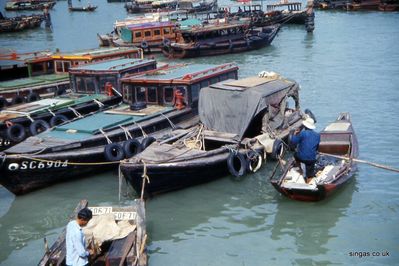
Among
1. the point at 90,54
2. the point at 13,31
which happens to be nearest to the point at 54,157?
the point at 90,54

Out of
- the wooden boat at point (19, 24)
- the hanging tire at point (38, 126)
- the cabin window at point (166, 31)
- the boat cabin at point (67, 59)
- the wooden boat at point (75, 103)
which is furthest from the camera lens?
the wooden boat at point (19, 24)

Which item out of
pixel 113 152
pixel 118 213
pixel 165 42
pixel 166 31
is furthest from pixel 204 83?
pixel 166 31

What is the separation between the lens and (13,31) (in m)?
62.9

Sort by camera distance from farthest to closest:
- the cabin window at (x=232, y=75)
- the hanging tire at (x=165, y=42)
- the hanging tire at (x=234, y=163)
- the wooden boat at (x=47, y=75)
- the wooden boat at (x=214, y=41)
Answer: the hanging tire at (x=165, y=42), the wooden boat at (x=214, y=41), the wooden boat at (x=47, y=75), the cabin window at (x=232, y=75), the hanging tire at (x=234, y=163)

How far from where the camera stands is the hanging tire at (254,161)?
15.0m

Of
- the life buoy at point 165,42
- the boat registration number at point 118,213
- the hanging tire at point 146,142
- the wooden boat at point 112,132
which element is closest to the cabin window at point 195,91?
the wooden boat at point 112,132

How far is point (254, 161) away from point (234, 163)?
2.19 feet

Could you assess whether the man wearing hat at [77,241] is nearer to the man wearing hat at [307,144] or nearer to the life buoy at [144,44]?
the man wearing hat at [307,144]

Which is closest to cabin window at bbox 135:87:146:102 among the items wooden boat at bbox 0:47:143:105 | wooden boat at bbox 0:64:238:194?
wooden boat at bbox 0:64:238:194

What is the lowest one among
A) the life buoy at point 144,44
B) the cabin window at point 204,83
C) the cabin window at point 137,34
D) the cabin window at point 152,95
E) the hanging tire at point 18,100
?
the hanging tire at point 18,100

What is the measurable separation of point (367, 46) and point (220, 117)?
2682cm

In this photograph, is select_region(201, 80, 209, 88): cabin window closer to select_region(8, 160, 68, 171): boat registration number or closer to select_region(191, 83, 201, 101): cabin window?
A: select_region(191, 83, 201, 101): cabin window

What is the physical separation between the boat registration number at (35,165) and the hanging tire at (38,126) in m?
2.61

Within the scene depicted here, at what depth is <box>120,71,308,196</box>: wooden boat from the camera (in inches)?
538
